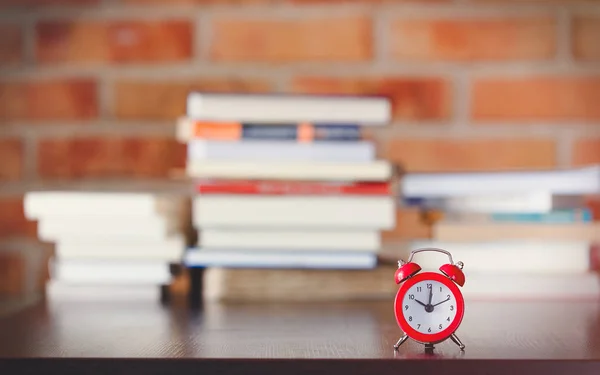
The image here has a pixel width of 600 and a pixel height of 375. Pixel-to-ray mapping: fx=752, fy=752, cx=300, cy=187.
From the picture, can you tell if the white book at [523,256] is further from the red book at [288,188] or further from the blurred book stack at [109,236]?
the blurred book stack at [109,236]

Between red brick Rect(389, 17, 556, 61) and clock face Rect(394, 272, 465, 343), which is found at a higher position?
red brick Rect(389, 17, 556, 61)

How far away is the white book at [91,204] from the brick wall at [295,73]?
10.8 inches

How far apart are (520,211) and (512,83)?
32 centimetres

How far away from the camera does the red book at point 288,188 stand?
100 centimetres

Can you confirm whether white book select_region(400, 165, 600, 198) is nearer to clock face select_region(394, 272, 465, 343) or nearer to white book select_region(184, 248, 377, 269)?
white book select_region(184, 248, 377, 269)

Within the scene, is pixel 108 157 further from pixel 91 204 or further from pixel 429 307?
pixel 429 307

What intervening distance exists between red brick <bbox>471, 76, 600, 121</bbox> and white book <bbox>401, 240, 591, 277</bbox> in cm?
32

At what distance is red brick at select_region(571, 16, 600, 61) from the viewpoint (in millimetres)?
1241

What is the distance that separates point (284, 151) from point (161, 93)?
339mm

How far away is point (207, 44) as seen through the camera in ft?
4.12

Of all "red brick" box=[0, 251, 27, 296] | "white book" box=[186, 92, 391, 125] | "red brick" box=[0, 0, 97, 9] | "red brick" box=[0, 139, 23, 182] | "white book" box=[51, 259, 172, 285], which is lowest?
"red brick" box=[0, 251, 27, 296]

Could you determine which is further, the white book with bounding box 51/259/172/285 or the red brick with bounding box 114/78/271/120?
the red brick with bounding box 114/78/271/120

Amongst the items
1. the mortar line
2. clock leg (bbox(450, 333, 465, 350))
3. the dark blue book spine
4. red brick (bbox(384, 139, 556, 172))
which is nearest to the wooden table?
clock leg (bbox(450, 333, 465, 350))

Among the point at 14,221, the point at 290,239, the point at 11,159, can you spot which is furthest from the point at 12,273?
the point at 290,239
